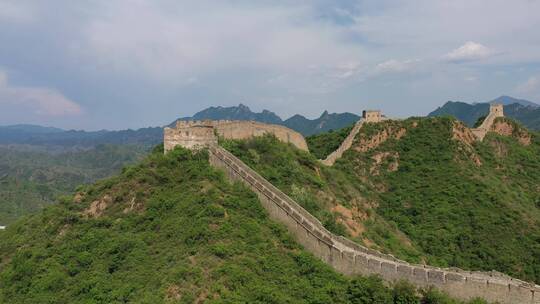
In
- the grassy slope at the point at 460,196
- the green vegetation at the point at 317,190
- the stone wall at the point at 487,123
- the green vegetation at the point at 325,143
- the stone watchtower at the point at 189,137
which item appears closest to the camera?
the green vegetation at the point at 317,190

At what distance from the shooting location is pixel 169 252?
25.0 meters

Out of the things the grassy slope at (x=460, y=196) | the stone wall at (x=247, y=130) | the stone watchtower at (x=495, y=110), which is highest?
the stone watchtower at (x=495, y=110)

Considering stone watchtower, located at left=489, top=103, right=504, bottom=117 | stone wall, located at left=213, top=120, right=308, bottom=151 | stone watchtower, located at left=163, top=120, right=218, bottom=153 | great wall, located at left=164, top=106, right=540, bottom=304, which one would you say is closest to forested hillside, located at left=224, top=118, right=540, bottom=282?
stone watchtower, located at left=489, top=103, right=504, bottom=117

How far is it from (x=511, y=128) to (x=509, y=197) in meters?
21.9

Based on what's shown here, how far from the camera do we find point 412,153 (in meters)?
57.4

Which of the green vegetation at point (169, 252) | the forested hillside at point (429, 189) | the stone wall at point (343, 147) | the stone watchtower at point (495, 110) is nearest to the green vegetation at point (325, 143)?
the forested hillside at point (429, 189)

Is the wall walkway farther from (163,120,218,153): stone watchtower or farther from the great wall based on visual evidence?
the great wall

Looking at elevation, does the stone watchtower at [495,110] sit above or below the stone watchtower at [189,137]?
above

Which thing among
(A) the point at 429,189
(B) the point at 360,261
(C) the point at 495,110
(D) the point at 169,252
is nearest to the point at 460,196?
(A) the point at 429,189

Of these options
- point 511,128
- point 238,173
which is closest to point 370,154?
point 511,128

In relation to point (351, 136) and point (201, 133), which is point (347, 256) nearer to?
point (201, 133)

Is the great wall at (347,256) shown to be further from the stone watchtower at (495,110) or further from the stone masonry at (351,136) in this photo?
the stone watchtower at (495,110)

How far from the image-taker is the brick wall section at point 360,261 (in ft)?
69.9

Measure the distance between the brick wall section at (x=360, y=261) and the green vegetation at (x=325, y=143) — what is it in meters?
28.7
